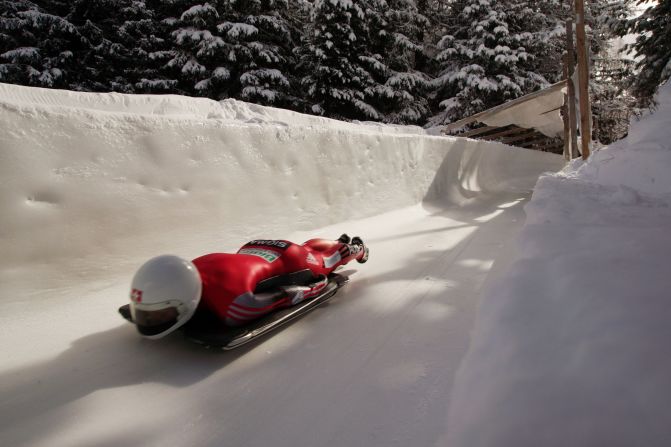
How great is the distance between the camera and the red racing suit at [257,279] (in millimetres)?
1362

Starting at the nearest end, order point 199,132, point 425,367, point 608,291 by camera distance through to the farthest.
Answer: point 608,291 → point 425,367 → point 199,132

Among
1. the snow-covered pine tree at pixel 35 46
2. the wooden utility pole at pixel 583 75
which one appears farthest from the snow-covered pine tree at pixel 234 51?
the wooden utility pole at pixel 583 75

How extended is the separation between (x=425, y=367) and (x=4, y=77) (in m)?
12.5

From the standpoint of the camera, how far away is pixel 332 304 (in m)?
1.82

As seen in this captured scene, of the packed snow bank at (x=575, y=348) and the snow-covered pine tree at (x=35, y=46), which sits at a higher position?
the snow-covered pine tree at (x=35, y=46)

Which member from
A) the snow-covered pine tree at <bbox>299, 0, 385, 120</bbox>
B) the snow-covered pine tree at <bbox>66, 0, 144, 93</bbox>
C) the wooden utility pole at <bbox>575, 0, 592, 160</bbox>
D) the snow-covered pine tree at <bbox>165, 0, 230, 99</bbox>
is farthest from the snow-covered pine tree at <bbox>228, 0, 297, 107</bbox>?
the wooden utility pole at <bbox>575, 0, 592, 160</bbox>

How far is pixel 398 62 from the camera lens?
1157 cm

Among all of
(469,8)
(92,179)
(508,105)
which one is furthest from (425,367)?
(469,8)

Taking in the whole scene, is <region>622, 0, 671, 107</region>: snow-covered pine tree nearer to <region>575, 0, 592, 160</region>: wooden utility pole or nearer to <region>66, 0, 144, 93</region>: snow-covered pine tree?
<region>575, 0, 592, 160</region>: wooden utility pole

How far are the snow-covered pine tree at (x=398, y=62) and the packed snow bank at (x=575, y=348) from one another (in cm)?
1023

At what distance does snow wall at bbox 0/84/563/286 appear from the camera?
1.61 m

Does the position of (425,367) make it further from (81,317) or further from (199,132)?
(199,132)

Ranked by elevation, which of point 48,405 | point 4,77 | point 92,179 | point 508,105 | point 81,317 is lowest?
point 48,405

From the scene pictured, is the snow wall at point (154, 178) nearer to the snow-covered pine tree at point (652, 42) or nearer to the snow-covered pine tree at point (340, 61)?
the snow-covered pine tree at point (340, 61)
